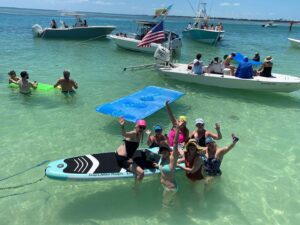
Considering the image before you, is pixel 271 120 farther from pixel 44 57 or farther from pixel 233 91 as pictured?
pixel 44 57

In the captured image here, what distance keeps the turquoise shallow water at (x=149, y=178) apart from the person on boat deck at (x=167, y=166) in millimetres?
280

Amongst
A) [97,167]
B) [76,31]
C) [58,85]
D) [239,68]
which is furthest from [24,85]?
[76,31]

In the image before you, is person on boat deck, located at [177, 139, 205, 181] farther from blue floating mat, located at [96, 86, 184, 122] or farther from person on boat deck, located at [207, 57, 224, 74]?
person on boat deck, located at [207, 57, 224, 74]

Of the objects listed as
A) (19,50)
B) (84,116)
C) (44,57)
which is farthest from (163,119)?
(19,50)

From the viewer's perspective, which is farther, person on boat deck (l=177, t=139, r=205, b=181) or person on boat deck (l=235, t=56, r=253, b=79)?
person on boat deck (l=235, t=56, r=253, b=79)

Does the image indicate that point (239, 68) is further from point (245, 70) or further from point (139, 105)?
point (139, 105)

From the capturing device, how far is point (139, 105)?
361 inches

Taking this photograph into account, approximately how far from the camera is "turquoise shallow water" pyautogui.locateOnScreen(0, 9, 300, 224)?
18.9ft

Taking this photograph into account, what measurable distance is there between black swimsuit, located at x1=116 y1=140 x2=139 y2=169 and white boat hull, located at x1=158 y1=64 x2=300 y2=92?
24.1 ft

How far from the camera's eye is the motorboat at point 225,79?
11844 millimetres

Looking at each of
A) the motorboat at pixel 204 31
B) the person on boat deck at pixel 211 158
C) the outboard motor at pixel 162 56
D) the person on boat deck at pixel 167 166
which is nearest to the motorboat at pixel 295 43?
the motorboat at pixel 204 31

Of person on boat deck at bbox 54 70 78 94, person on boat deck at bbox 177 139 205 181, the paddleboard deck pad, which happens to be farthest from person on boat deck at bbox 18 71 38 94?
person on boat deck at bbox 177 139 205 181

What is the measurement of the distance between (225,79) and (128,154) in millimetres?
7468

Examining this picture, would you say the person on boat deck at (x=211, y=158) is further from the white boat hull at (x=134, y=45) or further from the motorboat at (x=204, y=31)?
the motorboat at (x=204, y=31)
